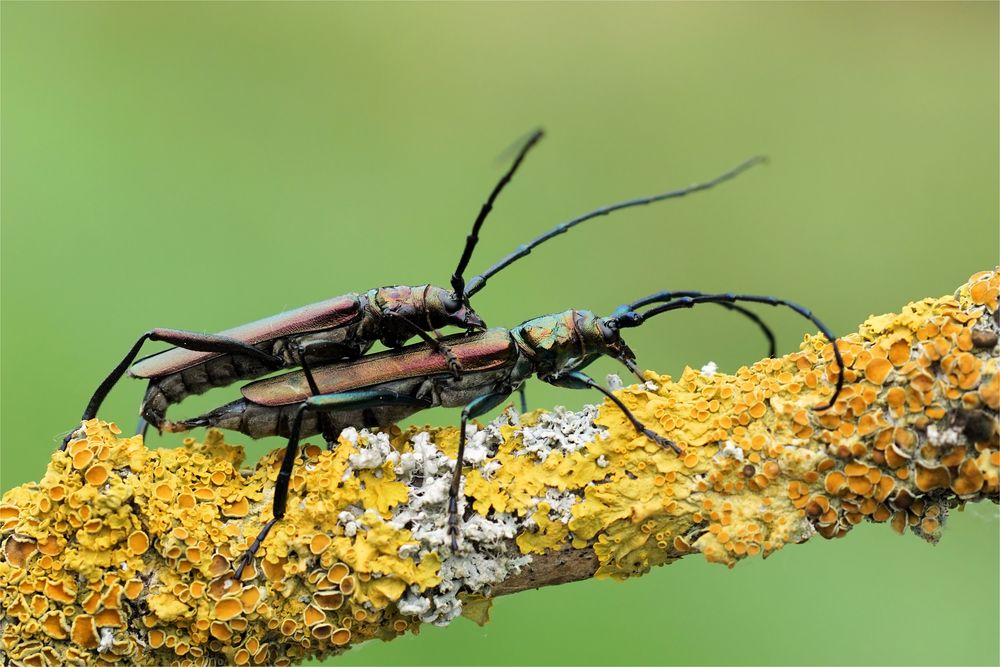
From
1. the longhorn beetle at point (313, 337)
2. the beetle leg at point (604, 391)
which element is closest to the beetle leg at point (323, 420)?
the longhorn beetle at point (313, 337)

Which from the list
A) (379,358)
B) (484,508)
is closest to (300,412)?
(379,358)

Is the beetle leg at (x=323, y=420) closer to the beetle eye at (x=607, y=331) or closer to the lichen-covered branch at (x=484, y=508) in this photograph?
the lichen-covered branch at (x=484, y=508)

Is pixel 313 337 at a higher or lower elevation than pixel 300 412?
higher

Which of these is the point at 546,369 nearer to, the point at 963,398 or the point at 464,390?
the point at 464,390

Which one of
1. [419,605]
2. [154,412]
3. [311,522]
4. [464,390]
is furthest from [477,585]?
[154,412]

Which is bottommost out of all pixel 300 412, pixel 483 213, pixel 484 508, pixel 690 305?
pixel 484 508

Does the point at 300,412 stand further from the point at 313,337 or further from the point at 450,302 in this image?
the point at 450,302
